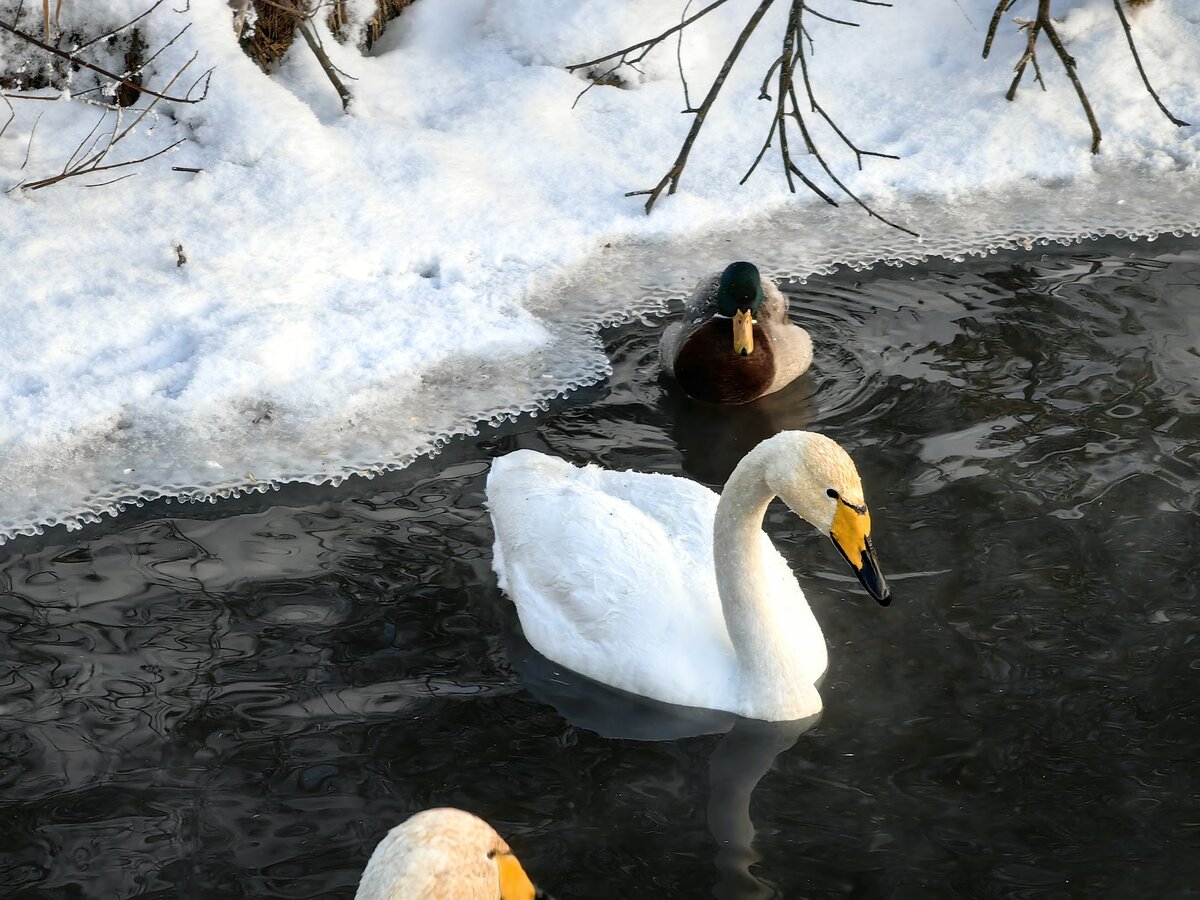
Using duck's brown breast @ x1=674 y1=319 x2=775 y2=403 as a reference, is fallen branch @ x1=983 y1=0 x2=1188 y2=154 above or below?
above

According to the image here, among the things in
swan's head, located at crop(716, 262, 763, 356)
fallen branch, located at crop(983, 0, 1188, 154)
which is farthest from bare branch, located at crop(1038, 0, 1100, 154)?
swan's head, located at crop(716, 262, 763, 356)

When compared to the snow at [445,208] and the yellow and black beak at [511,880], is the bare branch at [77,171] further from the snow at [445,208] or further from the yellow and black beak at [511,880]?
the yellow and black beak at [511,880]

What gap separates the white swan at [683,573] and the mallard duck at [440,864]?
148 centimetres

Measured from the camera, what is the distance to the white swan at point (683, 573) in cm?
369

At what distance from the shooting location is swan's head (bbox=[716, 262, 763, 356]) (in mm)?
5555

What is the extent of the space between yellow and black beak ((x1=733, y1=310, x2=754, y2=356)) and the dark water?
357 millimetres

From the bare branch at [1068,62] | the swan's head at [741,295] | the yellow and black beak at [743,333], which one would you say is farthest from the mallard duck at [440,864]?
the bare branch at [1068,62]

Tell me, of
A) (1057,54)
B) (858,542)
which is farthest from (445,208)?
(858,542)

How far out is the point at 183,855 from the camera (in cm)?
349

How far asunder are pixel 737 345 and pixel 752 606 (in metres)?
1.78

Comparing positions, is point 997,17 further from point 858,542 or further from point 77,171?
point 77,171

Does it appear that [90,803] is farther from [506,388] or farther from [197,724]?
[506,388]

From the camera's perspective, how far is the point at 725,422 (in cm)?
566

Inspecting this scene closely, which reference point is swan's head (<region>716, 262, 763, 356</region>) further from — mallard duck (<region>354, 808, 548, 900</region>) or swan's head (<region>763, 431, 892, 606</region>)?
mallard duck (<region>354, 808, 548, 900</region>)
